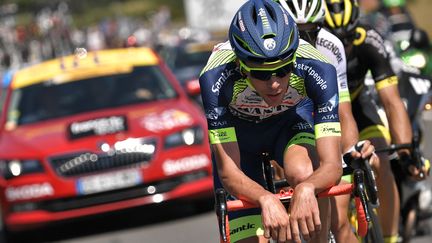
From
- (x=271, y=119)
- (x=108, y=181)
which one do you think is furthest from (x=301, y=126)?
(x=108, y=181)

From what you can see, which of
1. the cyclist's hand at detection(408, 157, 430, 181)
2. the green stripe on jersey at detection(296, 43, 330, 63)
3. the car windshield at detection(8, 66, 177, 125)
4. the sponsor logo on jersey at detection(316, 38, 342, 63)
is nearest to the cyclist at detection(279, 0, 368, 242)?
the sponsor logo on jersey at detection(316, 38, 342, 63)

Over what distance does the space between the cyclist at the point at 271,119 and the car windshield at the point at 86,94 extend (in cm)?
569

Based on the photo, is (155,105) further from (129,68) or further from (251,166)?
(251,166)

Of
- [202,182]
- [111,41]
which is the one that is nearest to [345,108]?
[202,182]

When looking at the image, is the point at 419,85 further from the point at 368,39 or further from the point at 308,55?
the point at 308,55

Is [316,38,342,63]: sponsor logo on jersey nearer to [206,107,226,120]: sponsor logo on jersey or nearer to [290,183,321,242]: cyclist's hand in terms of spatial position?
[206,107,226,120]: sponsor logo on jersey

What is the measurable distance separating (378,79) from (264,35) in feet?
6.91

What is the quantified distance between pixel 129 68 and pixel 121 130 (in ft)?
4.59

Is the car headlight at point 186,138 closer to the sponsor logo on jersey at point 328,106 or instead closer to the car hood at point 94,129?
the car hood at point 94,129

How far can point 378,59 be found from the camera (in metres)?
6.93

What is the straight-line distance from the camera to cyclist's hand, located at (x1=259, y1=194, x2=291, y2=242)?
15.4 ft

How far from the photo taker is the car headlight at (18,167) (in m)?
10.4

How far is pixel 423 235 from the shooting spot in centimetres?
885

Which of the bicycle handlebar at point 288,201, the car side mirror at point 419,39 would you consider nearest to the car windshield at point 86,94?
the car side mirror at point 419,39
